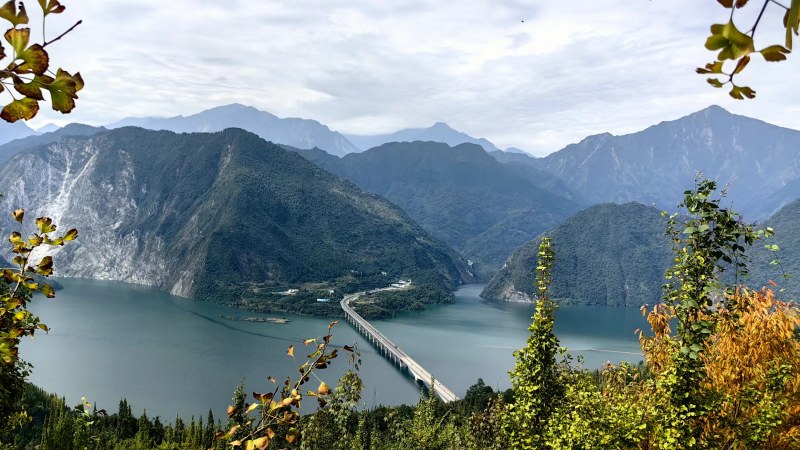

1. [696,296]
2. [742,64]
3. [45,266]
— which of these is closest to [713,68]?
[742,64]

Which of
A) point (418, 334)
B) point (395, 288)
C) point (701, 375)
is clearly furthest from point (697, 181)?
point (395, 288)

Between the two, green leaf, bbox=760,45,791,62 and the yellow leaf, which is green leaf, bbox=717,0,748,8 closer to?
green leaf, bbox=760,45,791,62

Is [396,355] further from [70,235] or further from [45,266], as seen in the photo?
[70,235]

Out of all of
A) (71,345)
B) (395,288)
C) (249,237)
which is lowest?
(71,345)

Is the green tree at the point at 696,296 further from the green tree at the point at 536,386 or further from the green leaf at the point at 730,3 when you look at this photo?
the green leaf at the point at 730,3

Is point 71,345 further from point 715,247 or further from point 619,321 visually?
point 619,321

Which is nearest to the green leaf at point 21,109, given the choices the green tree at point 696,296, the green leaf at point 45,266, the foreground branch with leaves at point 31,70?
the foreground branch with leaves at point 31,70
